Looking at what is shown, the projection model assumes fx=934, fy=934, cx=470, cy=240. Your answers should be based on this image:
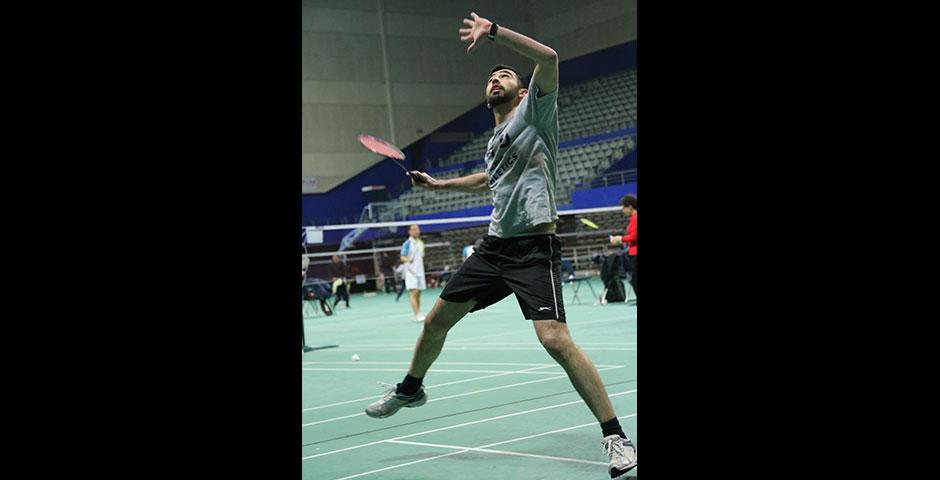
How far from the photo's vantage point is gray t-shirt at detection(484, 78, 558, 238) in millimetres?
4801

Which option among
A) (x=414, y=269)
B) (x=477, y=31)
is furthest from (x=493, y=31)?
(x=414, y=269)

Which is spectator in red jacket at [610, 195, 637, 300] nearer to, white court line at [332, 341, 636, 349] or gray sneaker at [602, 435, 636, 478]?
white court line at [332, 341, 636, 349]

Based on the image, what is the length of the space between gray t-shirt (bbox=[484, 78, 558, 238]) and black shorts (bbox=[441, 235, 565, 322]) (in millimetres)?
90

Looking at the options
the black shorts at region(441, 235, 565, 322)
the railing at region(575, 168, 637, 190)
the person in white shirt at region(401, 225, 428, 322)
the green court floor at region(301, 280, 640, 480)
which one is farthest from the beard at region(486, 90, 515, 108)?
the railing at region(575, 168, 637, 190)

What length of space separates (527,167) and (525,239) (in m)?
0.38

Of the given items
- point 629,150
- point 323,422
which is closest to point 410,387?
point 323,422

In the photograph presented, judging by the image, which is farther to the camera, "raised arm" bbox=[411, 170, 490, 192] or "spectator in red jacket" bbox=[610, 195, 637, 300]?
"spectator in red jacket" bbox=[610, 195, 637, 300]

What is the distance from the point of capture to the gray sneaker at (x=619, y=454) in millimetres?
4375

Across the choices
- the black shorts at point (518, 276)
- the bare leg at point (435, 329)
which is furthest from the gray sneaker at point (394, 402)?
the black shorts at point (518, 276)

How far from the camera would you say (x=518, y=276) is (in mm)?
4828
